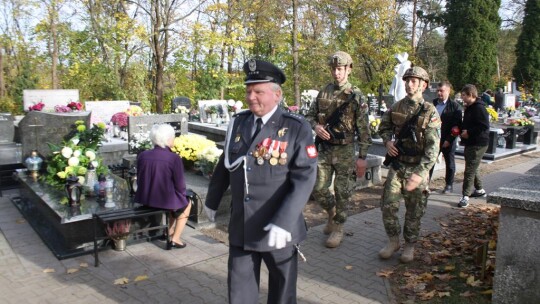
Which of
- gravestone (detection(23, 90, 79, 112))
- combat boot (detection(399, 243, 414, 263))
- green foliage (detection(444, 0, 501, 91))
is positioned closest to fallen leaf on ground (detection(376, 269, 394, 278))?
combat boot (detection(399, 243, 414, 263))

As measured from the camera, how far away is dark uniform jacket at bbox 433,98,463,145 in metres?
→ 7.30

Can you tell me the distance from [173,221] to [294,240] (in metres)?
2.84

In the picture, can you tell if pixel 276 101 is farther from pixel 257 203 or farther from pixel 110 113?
pixel 110 113

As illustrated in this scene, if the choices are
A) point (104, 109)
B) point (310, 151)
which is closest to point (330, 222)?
point (310, 151)

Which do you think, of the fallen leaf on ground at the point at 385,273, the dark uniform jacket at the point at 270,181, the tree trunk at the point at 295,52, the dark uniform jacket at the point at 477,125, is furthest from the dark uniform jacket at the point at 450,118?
the tree trunk at the point at 295,52

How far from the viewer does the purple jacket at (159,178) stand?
4922 millimetres

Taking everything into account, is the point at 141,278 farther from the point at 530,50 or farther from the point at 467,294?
the point at 530,50

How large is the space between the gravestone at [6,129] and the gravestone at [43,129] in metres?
2.18

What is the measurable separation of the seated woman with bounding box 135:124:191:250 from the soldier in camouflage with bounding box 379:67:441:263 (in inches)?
94.0

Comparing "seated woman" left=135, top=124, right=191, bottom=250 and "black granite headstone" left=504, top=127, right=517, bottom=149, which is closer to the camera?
"seated woman" left=135, top=124, right=191, bottom=250

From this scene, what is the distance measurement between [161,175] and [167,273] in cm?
112

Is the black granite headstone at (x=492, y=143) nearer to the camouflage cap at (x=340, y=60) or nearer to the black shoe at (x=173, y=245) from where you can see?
the camouflage cap at (x=340, y=60)

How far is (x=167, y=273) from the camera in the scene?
4.48 metres

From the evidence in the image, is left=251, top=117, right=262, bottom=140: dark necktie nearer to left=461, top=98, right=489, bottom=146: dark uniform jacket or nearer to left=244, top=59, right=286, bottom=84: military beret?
left=244, top=59, right=286, bottom=84: military beret
